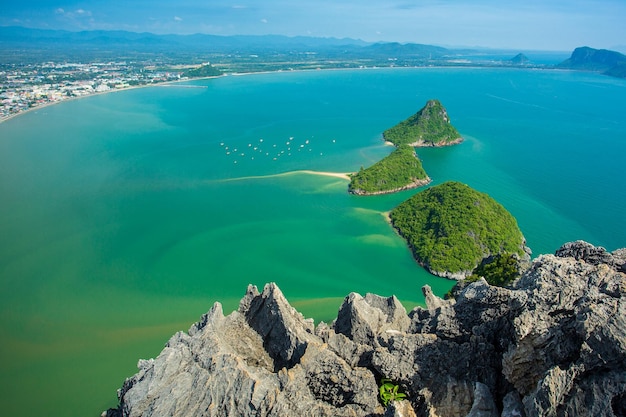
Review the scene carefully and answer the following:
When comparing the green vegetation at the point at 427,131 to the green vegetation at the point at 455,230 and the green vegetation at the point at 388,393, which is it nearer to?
the green vegetation at the point at 455,230

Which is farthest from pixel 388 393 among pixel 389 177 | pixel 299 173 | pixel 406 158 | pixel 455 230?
pixel 406 158

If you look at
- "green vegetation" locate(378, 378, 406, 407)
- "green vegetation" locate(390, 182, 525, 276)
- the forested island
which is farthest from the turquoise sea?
"green vegetation" locate(378, 378, 406, 407)

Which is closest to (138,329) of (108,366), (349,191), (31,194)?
(108,366)

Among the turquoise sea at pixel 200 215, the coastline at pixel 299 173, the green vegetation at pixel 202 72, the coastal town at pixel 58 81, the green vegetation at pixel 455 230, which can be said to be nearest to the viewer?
the turquoise sea at pixel 200 215

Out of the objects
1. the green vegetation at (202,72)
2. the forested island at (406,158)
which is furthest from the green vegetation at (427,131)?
the green vegetation at (202,72)

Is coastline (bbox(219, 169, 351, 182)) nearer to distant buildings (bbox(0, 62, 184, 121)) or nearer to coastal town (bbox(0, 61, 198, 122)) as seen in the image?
coastal town (bbox(0, 61, 198, 122))

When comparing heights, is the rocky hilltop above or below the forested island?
above
